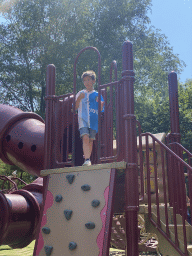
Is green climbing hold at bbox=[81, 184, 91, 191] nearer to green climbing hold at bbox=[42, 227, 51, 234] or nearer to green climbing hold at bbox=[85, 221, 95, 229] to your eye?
green climbing hold at bbox=[85, 221, 95, 229]

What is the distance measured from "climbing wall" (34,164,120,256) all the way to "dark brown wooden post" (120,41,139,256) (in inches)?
10.4

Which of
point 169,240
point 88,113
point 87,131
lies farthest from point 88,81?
point 169,240

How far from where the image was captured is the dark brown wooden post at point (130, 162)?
374 centimetres

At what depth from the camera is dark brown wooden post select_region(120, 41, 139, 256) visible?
12.3 ft

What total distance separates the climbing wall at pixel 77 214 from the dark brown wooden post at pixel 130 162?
265 mm

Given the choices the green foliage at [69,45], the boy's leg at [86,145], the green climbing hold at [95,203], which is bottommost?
the green climbing hold at [95,203]

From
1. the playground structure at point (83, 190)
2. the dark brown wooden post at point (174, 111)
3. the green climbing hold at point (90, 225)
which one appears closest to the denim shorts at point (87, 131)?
the playground structure at point (83, 190)

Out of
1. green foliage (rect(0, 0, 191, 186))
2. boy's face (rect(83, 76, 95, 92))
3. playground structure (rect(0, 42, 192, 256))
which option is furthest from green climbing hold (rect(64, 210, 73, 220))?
green foliage (rect(0, 0, 191, 186))

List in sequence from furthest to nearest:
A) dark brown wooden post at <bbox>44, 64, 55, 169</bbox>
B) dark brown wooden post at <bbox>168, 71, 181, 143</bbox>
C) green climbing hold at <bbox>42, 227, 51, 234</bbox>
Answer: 1. dark brown wooden post at <bbox>168, 71, 181, 143</bbox>
2. dark brown wooden post at <bbox>44, 64, 55, 169</bbox>
3. green climbing hold at <bbox>42, 227, 51, 234</bbox>

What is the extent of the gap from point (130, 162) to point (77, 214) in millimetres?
884

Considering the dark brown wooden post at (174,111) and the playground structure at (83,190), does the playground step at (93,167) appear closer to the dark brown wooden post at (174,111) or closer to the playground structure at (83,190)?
the playground structure at (83,190)

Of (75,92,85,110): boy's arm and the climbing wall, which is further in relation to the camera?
(75,92,85,110): boy's arm

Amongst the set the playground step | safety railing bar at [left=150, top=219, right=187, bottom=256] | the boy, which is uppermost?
the boy

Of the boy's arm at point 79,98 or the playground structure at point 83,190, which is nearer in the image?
the playground structure at point 83,190
